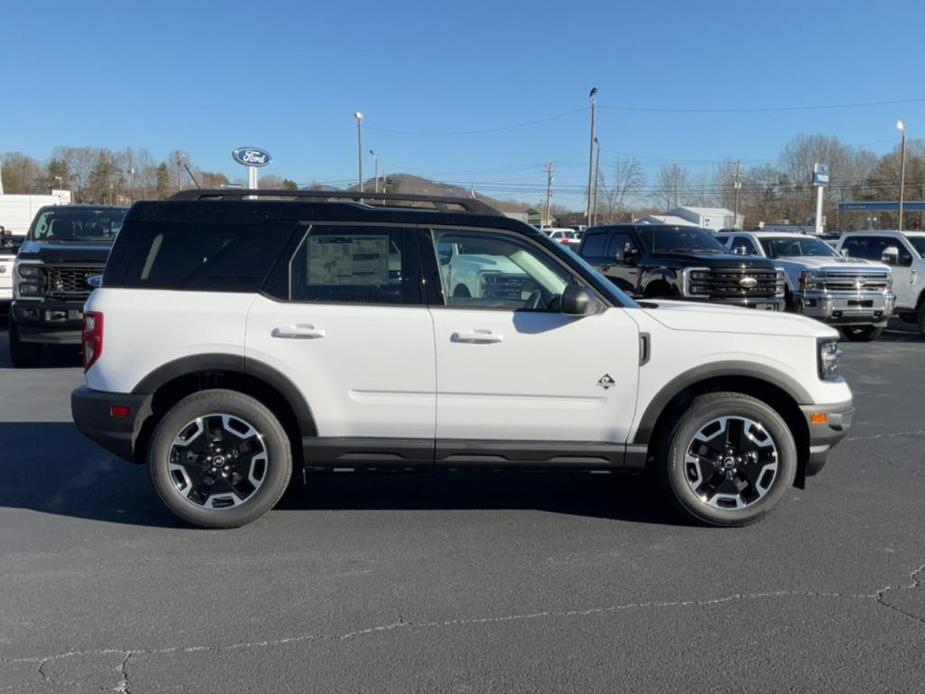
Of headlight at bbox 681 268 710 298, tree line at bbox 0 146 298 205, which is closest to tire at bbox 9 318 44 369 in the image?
headlight at bbox 681 268 710 298

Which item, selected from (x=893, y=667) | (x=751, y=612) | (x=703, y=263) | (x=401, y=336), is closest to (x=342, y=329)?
(x=401, y=336)

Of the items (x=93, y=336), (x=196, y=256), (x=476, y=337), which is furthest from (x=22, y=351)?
(x=476, y=337)

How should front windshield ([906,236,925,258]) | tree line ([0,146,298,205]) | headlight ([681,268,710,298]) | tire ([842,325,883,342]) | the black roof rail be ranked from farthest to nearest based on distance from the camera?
tree line ([0,146,298,205]) → front windshield ([906,236,925,258]) → tire ([842,325,883,342]) → headlight ([681,268,710,298]) → the black roof rail

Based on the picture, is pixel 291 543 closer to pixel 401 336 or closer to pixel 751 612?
pixel 401 336

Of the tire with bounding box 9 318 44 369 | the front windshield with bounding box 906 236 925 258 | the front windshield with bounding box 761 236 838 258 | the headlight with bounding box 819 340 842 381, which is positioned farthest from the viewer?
the front windshield with bounding box 761 236 838 258

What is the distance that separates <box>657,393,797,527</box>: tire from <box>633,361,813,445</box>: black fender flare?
0.14 metres

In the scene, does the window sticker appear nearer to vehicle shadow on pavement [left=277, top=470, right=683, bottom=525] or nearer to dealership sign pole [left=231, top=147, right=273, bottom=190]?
vehicle shadow on pavement [left=277, top=470, right=683, bottom=525]

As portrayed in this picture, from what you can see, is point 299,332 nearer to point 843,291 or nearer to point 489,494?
point 489,494

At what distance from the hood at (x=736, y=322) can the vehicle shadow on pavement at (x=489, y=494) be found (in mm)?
1226

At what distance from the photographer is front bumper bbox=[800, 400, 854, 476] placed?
505 centimetres

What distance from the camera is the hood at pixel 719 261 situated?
13.5m

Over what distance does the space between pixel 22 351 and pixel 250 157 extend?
7.02 m

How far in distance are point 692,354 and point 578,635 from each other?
6.34 ft

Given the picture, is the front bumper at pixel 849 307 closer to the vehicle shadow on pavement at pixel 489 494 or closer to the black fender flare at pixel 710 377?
the vehicle shadow on pavement at pixel 489 494
